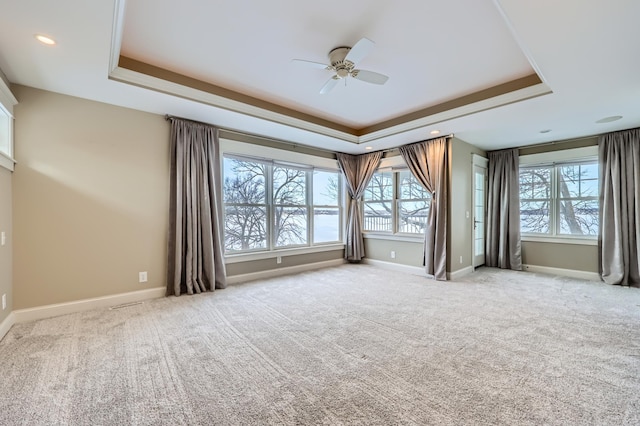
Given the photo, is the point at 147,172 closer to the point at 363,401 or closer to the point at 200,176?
the point at 200,176

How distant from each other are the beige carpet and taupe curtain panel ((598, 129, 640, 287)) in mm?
1180

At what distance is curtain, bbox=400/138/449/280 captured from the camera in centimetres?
469

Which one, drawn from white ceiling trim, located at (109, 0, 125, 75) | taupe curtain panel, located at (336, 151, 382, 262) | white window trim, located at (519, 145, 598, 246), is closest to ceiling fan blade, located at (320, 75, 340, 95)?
white ceiling trim, located at (109, 0, 125, 75)

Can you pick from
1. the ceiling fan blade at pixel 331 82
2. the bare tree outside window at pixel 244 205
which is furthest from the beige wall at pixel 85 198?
the ceiling fan blade at pixel 331 82

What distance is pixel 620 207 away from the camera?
14.1 feet

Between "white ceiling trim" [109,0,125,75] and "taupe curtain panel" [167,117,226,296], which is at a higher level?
"white ceiling trim" [109,0,125,75]

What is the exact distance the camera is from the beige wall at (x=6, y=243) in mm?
2533

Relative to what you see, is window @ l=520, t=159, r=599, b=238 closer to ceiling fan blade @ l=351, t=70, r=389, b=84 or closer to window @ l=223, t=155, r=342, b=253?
window @ l=223, t=155, r=342, b=253

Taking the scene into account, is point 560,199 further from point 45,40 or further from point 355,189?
point 45,40

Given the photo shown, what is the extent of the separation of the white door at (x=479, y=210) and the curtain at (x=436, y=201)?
1150 mm

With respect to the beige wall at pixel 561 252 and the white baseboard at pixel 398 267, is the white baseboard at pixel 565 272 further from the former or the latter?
the white baseboard at pixel 398 267

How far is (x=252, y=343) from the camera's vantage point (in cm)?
243

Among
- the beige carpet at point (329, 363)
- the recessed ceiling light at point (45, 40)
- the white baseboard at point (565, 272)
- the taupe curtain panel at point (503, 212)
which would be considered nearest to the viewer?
the beige carpet at point (329, 363)

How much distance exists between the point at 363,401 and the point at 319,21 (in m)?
2.79
